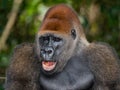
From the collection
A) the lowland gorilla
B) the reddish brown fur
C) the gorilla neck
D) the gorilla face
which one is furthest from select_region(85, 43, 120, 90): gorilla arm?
the reddish brown fur

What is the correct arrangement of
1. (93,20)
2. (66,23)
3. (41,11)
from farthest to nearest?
1. (93,20)
2. (41,11)
3. (66,23)

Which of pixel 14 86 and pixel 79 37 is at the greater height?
pixel 79 37

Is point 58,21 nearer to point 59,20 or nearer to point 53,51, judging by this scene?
point 59,20

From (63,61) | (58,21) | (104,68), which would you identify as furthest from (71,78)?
(58,21)

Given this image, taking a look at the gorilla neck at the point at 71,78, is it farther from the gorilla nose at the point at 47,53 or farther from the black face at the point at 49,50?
the gorilla nose at the point at 47,53

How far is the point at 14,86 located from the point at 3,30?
258cm

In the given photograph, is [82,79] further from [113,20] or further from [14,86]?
[113,20]

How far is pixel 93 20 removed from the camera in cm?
1386

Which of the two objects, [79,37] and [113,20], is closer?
[79,37]

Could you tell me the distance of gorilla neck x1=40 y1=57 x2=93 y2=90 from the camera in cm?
880

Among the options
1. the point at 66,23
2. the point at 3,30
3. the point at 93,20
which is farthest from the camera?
the point at 93,20

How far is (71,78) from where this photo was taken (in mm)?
8859

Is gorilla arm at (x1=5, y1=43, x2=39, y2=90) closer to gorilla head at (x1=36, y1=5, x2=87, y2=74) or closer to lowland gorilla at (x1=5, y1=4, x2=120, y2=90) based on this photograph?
lowland gorilla at (x1=5, y1=4, x2=120, y2=90)

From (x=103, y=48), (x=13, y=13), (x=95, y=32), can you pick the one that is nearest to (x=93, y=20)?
(x=95, y=32)
